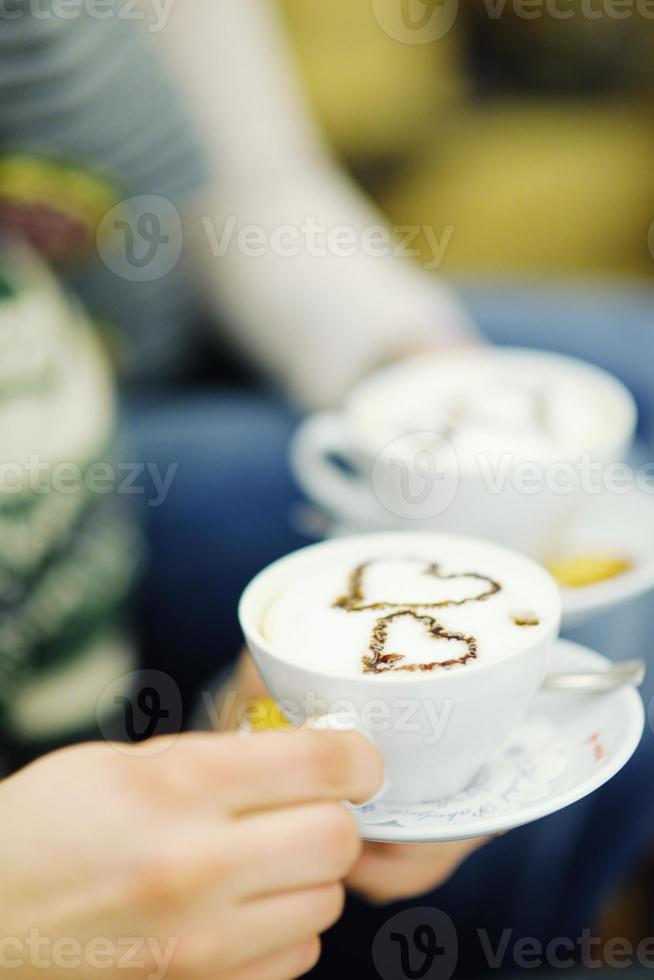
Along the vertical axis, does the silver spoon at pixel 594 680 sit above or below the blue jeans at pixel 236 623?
above

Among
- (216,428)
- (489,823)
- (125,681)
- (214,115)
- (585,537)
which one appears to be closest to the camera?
(489,823)

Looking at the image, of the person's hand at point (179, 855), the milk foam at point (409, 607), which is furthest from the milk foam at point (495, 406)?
the person's hand at point (179, 855)

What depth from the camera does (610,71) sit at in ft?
6.77

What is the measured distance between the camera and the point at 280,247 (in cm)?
91

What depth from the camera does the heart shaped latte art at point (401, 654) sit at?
350 millimetres

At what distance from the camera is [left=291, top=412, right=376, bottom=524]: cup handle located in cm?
59

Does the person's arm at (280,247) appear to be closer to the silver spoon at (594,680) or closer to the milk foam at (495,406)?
the milk foam at (495,406)

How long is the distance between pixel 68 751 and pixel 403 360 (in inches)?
21.5

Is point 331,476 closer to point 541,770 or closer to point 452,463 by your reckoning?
point 452,463

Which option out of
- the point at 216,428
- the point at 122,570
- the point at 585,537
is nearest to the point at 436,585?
the point at 585,537

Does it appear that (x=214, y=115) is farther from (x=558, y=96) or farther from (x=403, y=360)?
(x=558, y=96)

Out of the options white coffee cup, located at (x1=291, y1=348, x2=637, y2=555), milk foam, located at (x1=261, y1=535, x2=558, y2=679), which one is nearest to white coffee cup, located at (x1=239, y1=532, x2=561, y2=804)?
milk foam, located at (x1=261, y1=535, x2=558, y2=679)

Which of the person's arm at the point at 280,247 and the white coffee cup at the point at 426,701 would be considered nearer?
the white coffee cup at the point at 426,701

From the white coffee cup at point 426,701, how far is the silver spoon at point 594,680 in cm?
3
